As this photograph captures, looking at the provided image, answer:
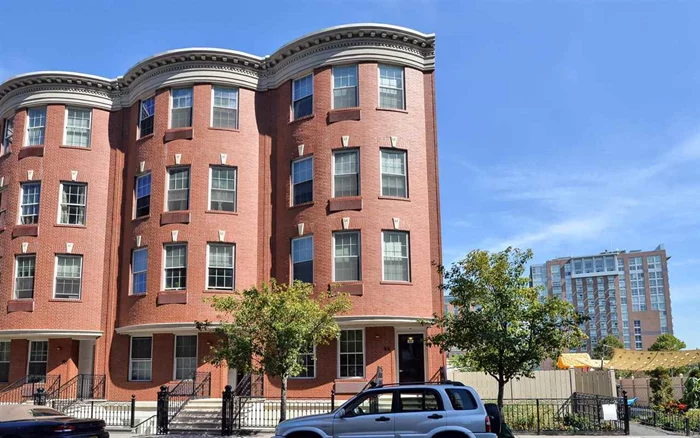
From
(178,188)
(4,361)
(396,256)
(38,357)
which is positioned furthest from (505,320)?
(4,361)

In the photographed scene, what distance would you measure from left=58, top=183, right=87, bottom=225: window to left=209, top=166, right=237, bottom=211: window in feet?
21.3

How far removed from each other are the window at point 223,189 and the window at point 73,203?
21.3ft

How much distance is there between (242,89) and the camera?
28.7m

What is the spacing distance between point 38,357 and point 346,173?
15.7m

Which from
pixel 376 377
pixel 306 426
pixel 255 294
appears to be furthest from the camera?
pixel 376 377

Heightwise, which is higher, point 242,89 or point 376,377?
point 242,89

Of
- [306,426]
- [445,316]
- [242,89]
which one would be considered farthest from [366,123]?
[306,426]

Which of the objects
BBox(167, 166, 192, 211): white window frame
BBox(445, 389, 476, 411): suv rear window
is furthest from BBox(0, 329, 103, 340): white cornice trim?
BBox(445, 389, 476, 411): suv rear window

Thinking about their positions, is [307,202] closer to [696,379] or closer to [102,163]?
[102,163]

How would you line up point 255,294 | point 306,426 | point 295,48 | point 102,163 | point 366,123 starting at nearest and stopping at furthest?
point 306,426
point 255,294
point 366,123
point 295,48
point 102,163

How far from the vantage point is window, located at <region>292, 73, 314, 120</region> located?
27.5 metres

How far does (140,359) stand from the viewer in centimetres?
2750

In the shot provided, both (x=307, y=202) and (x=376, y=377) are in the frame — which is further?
(x=307, y=202)

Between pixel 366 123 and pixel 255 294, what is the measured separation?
9.65m
